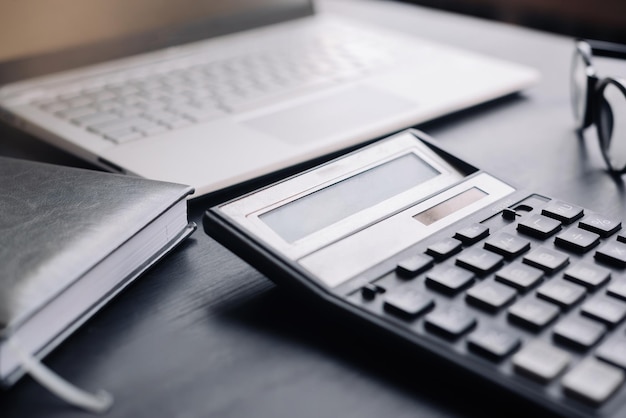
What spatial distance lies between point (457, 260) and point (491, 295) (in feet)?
0.13

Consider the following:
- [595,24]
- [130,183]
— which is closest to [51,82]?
[130,183]

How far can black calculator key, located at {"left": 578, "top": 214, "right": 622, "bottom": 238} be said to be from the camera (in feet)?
1.36

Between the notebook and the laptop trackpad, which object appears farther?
the laptop trackpad

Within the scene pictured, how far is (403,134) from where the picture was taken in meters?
0.51

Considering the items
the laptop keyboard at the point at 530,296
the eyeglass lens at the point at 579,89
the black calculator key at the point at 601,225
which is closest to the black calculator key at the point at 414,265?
the laptop keyboard at the point at 530,296

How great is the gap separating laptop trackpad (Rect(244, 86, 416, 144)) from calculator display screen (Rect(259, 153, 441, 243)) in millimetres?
119

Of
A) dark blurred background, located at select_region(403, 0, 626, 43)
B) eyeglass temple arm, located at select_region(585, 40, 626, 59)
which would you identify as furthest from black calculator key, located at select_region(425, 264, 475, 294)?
dark blurred background, located at select_region(403, 0, 626, 43)

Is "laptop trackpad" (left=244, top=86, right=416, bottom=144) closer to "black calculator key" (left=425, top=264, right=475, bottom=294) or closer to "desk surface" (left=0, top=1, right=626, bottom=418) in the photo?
"desk surface" (left=0, top=1, right=626, bottom=418)

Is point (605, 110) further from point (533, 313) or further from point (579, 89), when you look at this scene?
point (533, 313)

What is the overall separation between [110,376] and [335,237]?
0.15m

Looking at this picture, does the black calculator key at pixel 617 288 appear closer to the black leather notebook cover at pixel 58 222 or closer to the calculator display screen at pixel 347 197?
the calculator display screen at pixel 347 197

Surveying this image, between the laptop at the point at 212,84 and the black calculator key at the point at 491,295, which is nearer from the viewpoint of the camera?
the black calculator key at the point at 491,295

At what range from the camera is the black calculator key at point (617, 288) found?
36cm

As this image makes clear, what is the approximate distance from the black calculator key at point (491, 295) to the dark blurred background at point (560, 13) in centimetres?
140
